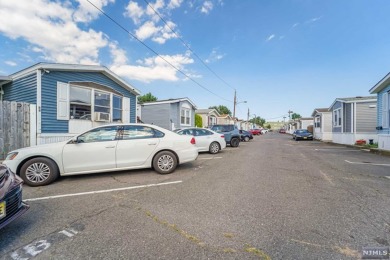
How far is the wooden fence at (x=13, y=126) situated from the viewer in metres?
7.82

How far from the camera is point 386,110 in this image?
12.2 meters

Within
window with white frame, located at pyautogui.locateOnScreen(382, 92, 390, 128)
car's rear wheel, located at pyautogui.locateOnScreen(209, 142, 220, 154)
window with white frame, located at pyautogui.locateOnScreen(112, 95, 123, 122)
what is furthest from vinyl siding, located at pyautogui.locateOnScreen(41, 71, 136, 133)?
window with white frame, located at pyautogui.locateOnScreen(382, 92, 390, 128)

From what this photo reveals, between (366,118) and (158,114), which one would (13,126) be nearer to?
(158,114)

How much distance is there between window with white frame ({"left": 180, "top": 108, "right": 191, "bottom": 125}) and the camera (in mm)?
21250

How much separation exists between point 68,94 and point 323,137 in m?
27.6

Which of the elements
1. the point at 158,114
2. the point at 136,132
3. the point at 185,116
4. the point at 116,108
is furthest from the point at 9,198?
the point at 185,116

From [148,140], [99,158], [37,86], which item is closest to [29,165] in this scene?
[99,158]

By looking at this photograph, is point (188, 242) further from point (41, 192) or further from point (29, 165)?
point (29, 165)

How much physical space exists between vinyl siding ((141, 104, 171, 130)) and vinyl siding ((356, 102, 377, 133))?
16903mm

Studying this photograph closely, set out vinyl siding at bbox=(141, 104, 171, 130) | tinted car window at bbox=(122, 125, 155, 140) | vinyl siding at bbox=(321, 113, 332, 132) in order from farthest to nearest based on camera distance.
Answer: vinyl siding at bbox=(321, 113, 332, 132) → vinyl siding at bbox=(141, 104, 171, 130) → tinted car window at bbox=(122, 125, 155, 140)

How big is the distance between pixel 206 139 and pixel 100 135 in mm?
6416

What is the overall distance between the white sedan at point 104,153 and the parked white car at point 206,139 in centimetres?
451

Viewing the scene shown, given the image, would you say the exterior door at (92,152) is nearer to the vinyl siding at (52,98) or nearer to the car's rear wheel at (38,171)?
the car's rear wheel at (38,171)

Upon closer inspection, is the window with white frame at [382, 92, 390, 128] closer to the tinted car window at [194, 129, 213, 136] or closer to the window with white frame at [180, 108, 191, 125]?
the tinted car window at [194, 129, 213, 136]
